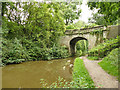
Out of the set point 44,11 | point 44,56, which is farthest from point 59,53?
point 44,11

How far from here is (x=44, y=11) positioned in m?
12.5

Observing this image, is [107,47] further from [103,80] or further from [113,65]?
[103,80]

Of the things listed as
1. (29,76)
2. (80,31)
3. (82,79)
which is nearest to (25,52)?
(29,76)

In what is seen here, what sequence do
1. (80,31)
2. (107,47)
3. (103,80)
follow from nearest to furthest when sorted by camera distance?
(103,80), (107,47), (80,31)

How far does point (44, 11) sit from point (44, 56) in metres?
6.24

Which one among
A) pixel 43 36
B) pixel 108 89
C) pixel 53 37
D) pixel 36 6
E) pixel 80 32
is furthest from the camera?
pixel 80 32

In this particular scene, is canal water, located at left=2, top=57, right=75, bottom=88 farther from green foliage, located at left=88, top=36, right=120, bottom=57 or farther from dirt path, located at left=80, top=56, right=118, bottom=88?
green foliage, located at left=88, top=36, right=120, bottom=57

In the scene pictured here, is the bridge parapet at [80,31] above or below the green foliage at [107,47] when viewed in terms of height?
above

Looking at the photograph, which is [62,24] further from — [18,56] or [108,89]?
[108,89]

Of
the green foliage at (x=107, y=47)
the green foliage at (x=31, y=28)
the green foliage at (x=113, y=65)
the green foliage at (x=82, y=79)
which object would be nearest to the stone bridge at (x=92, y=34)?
the green foliage at (x=31, y=28)

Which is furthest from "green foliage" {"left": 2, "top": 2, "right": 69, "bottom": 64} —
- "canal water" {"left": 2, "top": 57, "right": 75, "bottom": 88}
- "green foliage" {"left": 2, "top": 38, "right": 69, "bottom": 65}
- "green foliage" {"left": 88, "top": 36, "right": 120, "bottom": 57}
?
"green foliage" {"left": 88, "top": 36, "right": 120, "bottom": 57}

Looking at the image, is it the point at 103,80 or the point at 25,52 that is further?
the point at 25,52

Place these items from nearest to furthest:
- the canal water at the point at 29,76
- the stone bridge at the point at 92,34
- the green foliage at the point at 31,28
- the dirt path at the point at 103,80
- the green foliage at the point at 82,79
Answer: the green foliage at the point at 82,79 → the dirt path at the point at 103,80 → the canal water at the point at 29,76 → the green foliage at the point at 31,28 → the stone bridge at the point at 92,34

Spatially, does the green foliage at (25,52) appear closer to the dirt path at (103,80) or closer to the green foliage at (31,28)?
the green foliage at (31,28)
